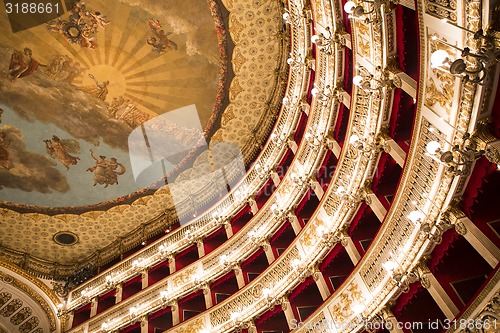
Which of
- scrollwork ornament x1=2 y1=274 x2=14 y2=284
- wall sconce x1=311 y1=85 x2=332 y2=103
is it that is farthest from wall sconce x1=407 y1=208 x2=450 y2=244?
scrollwork ornament x1=2 y1=274 x2=14 y2=284

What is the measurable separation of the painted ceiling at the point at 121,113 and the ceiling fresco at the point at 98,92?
6 cm

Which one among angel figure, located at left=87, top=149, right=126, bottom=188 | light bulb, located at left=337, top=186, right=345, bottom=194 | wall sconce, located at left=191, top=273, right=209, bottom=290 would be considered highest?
angel figure, located at left=87, top=149, right=126, bottom=188

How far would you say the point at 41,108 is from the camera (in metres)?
21.1

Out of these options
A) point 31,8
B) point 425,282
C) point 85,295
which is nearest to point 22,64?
point 31,8

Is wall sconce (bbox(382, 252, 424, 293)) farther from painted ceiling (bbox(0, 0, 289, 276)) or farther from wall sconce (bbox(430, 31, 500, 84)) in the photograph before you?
painted ceiling (bbox(0, 0, 289, 276))

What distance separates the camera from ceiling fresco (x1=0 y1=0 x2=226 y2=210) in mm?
18938

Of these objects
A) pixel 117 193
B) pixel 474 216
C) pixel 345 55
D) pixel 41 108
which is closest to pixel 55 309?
pixel 117 193

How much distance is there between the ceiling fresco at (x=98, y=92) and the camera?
1894 centimetres

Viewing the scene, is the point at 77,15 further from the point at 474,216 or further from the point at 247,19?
the point at 474,216

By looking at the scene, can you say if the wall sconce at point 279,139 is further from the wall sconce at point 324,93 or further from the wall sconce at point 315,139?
the wall sconce at point 324,93

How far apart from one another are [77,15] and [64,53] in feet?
7.24

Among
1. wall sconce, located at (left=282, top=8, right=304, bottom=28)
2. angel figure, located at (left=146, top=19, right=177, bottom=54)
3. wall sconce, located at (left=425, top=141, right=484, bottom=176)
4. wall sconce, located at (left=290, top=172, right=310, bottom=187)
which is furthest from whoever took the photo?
angel figure, located at (left=146, top=19, right=177, bottom=54)

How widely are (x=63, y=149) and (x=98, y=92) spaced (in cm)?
430

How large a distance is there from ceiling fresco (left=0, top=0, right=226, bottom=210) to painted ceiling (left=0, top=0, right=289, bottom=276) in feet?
0.18
